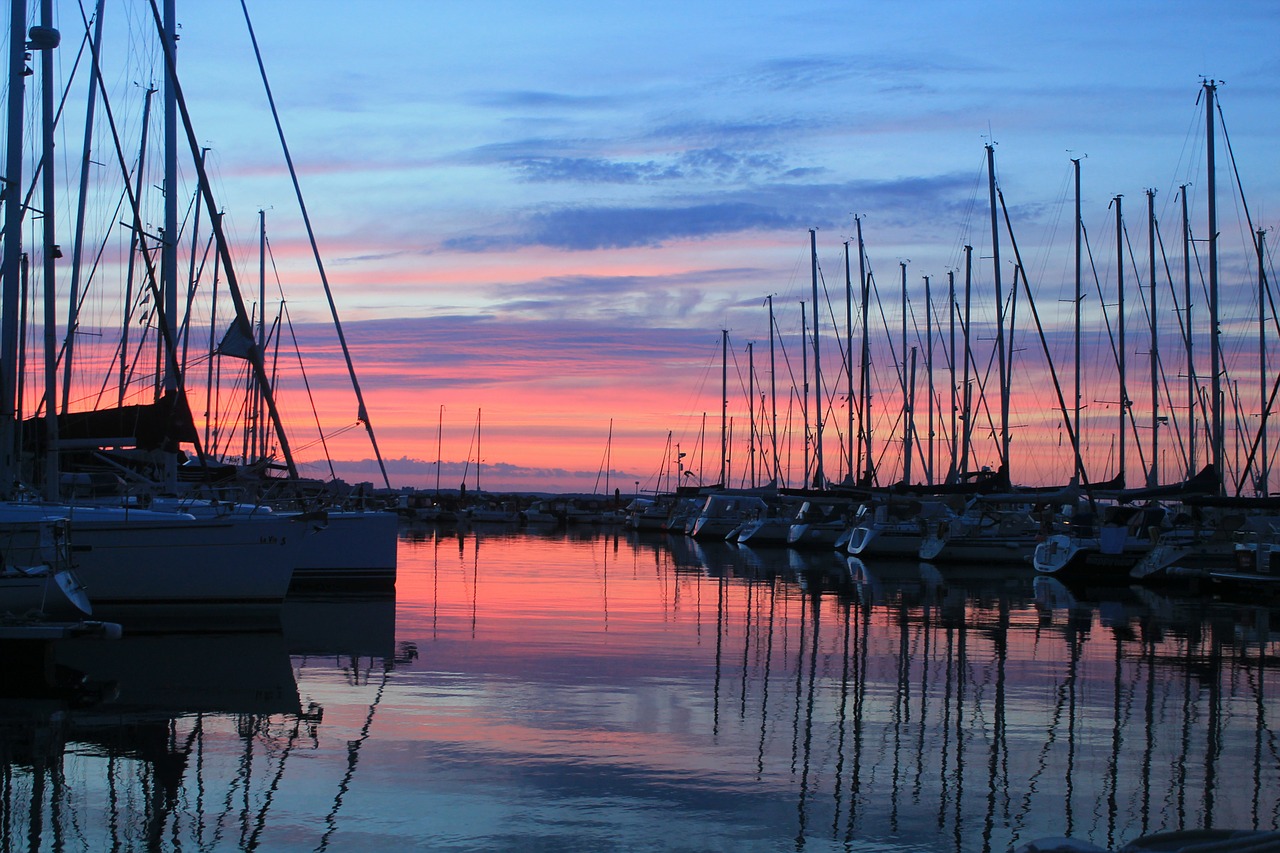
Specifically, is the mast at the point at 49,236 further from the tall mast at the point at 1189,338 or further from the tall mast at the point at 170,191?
the tall mast at the point at 1189,338

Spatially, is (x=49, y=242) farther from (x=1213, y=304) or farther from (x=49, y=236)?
(x=1213, y=304)

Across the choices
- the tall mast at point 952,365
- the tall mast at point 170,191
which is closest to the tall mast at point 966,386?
the tall mast at point 952,365

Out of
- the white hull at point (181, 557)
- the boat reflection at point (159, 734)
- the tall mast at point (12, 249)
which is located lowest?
the boat reflection at point (159, 734)

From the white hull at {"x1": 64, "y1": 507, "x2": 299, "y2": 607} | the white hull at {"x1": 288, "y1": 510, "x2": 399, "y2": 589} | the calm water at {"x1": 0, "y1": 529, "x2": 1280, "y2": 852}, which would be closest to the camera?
the calm water at {"x1": 0, "y1": 529, "x2": 1280, "y2": 852}

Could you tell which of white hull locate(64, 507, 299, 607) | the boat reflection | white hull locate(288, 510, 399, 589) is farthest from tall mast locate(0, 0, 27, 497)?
white hull locate(288, 510, 399, 589)

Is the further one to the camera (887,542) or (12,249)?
(887,542)

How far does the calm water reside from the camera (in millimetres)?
9438

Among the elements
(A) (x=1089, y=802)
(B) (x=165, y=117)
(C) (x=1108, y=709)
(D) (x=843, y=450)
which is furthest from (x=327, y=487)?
(D) (x=843, y=450)

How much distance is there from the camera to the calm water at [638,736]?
9.44 metres

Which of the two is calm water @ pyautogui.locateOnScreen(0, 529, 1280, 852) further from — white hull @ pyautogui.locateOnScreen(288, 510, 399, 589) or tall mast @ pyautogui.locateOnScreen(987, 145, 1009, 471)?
tall mast @ pyautogui.locateOnScreen(987, 145, 1009, 471)

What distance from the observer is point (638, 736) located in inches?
500

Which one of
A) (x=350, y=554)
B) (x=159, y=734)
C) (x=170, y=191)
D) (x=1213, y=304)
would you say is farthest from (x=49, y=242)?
(x=1213, y=304)

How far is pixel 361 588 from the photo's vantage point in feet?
98.2

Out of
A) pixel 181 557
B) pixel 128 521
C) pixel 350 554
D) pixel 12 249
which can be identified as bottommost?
pixel 350 554
